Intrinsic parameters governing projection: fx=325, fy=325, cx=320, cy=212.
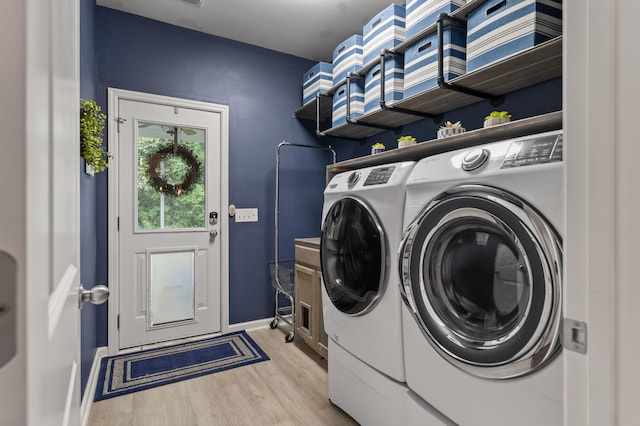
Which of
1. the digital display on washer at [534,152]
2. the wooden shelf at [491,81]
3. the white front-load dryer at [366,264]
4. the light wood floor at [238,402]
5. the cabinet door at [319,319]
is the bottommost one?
the light wood floor at [238,402]

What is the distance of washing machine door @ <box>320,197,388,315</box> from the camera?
1.45 meters

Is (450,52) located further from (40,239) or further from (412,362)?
(40,239)

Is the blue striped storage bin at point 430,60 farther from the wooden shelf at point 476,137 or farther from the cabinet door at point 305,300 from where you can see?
the cabinet door at point 305,300

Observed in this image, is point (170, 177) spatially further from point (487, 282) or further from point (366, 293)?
point (487, 282)

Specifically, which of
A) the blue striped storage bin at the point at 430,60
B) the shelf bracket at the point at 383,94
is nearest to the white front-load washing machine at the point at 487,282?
the blue striped storage bin at the point at 430,60

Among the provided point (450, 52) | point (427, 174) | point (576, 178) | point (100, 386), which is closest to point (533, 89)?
point (450, 52)

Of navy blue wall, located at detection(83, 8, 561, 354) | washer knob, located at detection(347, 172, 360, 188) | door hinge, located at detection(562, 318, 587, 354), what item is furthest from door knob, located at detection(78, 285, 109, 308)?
navy blue wall, located at detection(83, 8, 561, 354)

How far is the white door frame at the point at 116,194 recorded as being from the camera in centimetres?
247

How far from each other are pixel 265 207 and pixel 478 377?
94.2 inches

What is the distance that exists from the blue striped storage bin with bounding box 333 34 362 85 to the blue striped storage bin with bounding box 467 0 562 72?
3.03ft

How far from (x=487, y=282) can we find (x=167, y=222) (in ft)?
8.07

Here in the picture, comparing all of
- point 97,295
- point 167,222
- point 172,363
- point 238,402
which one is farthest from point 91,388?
point 97,295

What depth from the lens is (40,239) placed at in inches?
12.9

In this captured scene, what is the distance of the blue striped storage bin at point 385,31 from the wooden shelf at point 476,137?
76 cm
